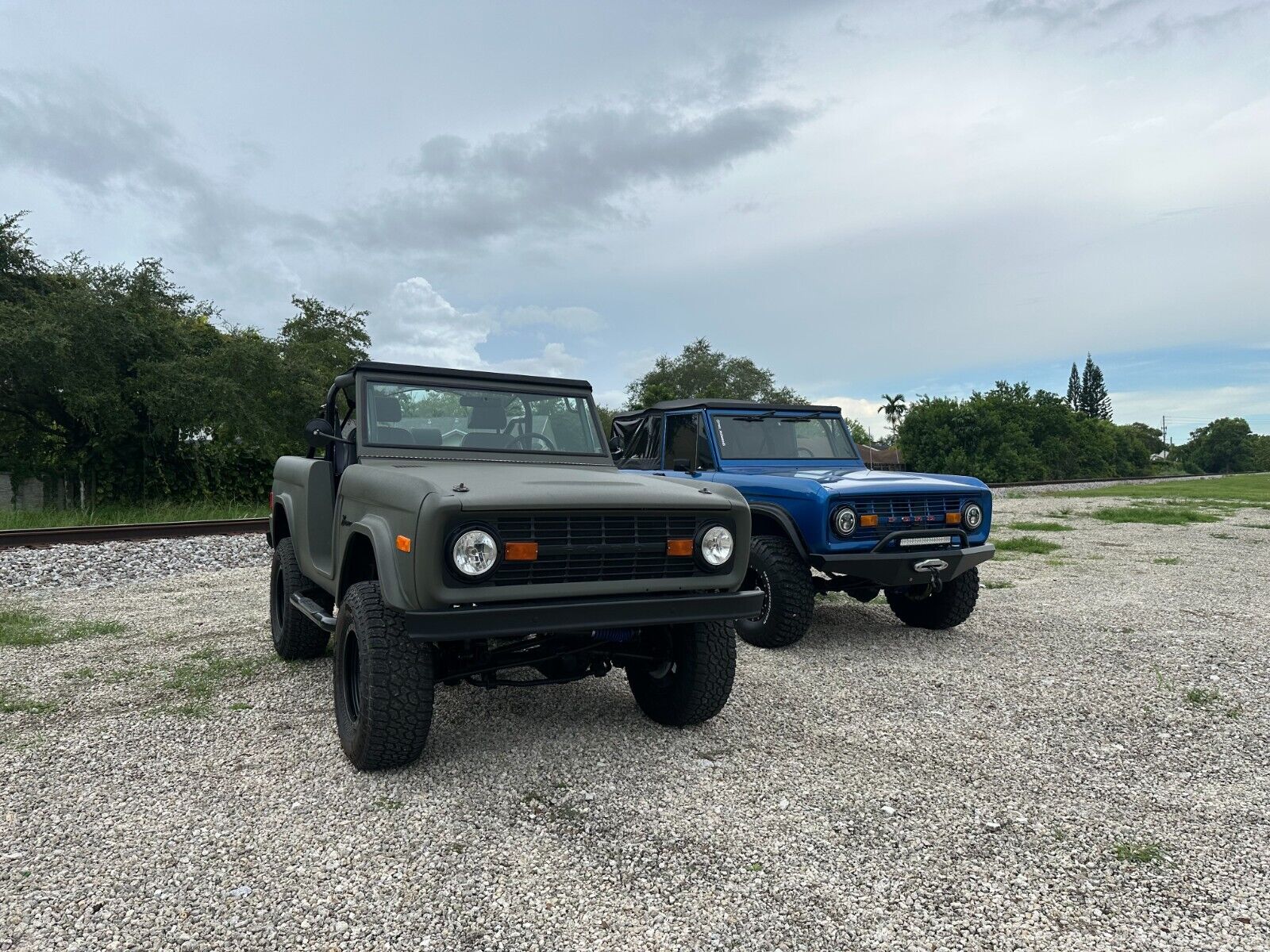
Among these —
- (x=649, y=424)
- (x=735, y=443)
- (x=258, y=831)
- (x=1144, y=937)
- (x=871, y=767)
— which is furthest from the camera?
(x=649, y=424)

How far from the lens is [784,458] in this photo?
23.7 feet

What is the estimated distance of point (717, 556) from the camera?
3.88m

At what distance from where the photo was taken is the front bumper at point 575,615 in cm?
328

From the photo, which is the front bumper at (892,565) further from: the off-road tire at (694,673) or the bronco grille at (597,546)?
the bronco grille at (597,546)

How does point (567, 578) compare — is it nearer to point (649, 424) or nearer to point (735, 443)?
point (735, 443)

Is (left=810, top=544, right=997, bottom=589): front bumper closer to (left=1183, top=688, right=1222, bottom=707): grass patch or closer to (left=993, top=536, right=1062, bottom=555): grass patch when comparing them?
(left=1183, top=688, right=1222, bottom=707): grass patch

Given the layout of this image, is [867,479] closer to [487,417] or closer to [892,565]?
[892,565]

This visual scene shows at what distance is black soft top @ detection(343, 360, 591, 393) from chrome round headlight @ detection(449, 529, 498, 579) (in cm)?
176

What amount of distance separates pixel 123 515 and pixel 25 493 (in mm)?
6792

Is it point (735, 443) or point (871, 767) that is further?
point (735, 443)

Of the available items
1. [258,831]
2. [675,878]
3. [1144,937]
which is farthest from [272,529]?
[1144,937]

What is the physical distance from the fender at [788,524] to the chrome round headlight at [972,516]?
4.20 ft

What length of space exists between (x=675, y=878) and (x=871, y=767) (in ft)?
4.46

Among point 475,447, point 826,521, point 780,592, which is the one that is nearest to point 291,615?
point 475,447
